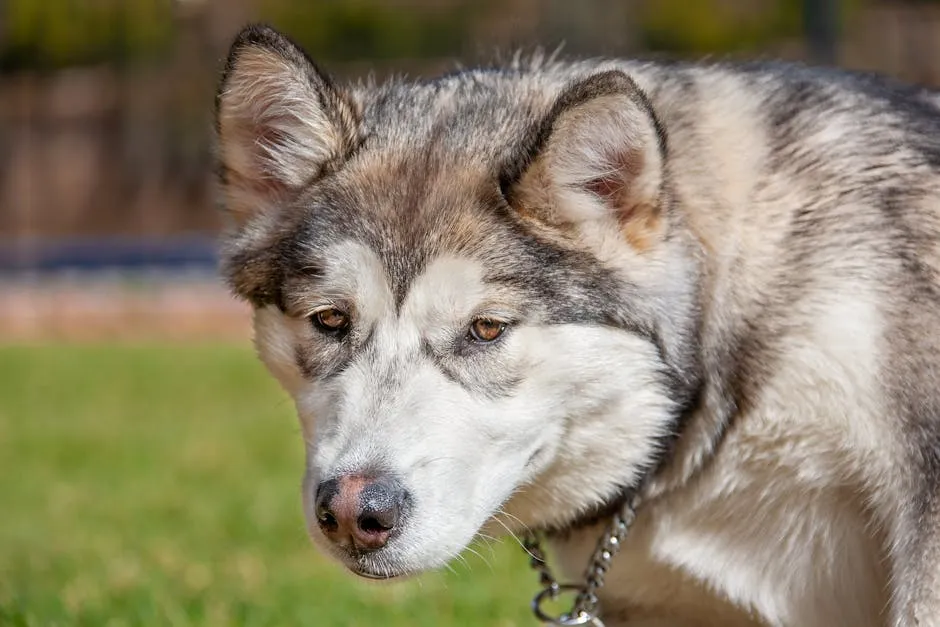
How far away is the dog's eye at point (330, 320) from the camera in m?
3.40

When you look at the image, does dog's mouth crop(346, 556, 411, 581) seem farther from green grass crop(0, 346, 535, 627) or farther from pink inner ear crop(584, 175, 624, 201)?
green grass crop(0, 346, 535, 627)

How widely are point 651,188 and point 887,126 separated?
676mm

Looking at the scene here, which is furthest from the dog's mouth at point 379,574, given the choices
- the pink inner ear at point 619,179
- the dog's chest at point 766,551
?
the pink inner ear at point 619,179

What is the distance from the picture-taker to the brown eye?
Result: 330cm

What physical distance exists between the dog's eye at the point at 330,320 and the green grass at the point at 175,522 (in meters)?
1.08

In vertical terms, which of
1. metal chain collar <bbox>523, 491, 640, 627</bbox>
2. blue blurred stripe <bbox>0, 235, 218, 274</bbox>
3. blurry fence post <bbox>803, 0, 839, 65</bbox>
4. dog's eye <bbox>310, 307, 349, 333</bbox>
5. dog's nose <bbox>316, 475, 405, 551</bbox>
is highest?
dog's eye <bbox>310, 307, 349, 333</bbox>

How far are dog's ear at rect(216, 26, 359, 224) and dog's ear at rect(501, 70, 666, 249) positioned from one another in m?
0.55

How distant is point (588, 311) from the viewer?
3.35 m

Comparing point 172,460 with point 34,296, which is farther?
point 34,296

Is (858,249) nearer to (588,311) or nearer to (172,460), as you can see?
(588,311)

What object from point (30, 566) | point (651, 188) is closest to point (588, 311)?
point (651, 188)

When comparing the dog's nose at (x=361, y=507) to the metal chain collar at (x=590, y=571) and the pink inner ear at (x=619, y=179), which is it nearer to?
the metal chain collar at (x=590, y=571)

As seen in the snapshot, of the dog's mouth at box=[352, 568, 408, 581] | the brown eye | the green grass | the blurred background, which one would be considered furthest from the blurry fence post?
the dog's mouth at box=[352, 568, 408, 581]

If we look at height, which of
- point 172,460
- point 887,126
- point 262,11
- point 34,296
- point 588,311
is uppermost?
point 887,126
